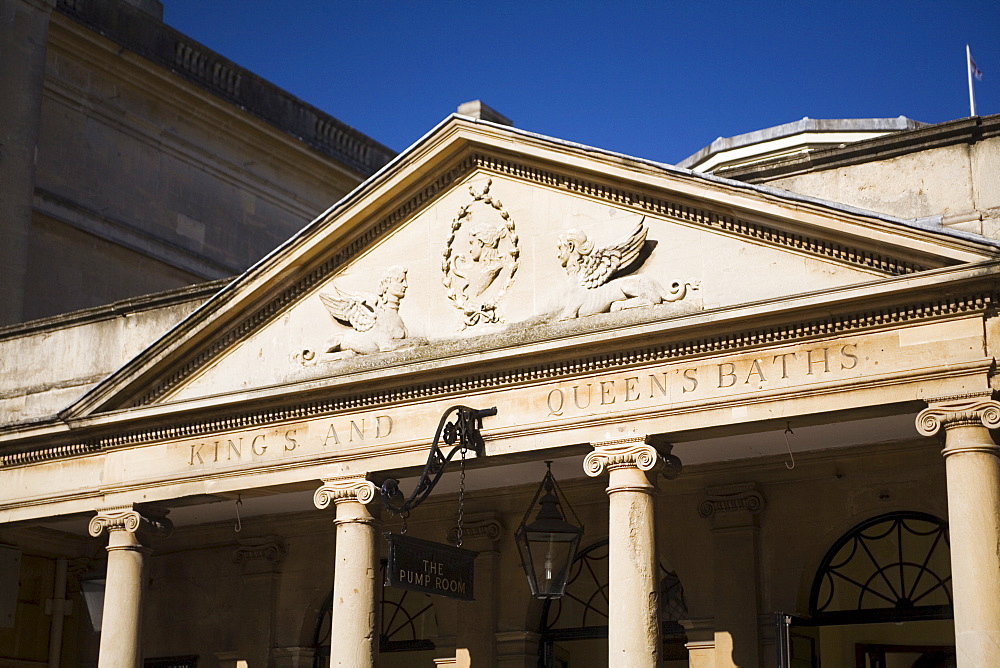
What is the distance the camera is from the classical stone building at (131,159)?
21.0m

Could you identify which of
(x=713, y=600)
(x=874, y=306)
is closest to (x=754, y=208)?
(x=874, y=306)

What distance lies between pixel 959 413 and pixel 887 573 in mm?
3713

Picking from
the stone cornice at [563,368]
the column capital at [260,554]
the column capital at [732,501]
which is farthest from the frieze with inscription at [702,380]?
the column capital at [260,554]

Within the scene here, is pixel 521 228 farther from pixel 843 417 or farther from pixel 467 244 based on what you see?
pixel 843 417

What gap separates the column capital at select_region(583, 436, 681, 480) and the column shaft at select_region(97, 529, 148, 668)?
18.2 feet

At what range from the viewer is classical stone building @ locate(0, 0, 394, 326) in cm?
2100

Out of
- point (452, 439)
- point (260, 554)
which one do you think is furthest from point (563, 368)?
point (260, 554)

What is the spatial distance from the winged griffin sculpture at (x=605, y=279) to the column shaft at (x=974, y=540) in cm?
298

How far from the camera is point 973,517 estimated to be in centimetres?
1133

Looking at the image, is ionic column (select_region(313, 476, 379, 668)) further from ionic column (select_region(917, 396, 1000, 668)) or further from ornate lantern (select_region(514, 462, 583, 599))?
ionic column (select_region(917, 396, 1000, 668))

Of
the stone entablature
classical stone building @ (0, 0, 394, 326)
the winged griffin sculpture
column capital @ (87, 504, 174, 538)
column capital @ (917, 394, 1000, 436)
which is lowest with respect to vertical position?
column capital @ (87, 504, 174, 538)

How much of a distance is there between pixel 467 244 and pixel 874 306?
4.29 meters

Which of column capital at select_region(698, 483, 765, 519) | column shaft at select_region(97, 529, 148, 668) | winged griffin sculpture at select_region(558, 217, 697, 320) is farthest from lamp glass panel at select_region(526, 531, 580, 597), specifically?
column shaft at select_region(97, 529, 148, 668)

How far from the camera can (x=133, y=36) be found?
905 inches
